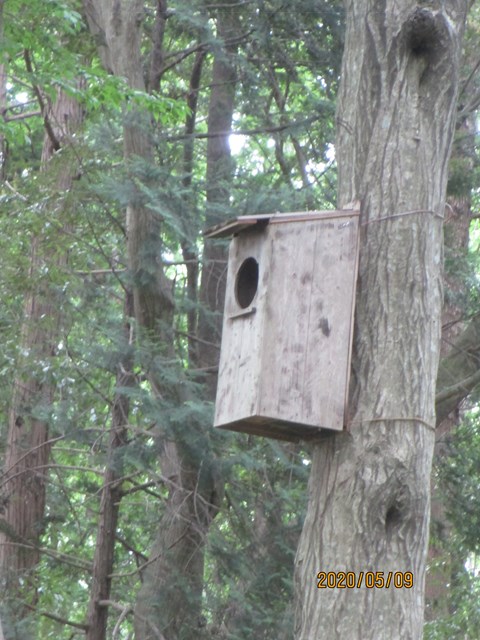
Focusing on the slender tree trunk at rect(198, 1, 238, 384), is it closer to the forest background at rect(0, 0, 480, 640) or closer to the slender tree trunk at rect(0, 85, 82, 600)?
the forest background at rect(0, 0, 480, 640)

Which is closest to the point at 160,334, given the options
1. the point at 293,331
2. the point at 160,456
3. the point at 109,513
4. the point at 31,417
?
the point at 160,456

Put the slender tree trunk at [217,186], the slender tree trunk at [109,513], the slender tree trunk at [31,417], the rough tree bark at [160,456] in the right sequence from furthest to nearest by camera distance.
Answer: the slender tree trunk at [31,417]
the slender tree trunk at [217,186]
the slender tree trunk at [109,513]
the rough tree bark at [160,456]

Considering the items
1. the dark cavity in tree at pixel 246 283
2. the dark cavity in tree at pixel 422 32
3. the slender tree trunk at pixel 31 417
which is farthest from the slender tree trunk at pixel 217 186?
the dark cavity in tree at pixel 422 32

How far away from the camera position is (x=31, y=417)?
369 inches

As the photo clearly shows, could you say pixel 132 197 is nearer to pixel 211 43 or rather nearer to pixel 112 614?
pixel 211 43

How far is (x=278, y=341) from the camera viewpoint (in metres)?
4.67

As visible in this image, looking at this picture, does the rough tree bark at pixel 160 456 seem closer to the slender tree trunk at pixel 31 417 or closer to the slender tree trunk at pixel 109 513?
the slender tree trunk at pixel 109 513

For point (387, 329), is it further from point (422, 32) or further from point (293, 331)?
point (422, 32)

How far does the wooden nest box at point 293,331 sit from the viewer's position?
4.55 meters

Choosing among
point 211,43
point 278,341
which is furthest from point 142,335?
point 278,341

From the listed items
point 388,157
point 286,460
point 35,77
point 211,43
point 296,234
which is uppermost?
point 211,43

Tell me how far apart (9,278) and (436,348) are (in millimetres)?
4529

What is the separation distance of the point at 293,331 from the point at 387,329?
1.34 ft

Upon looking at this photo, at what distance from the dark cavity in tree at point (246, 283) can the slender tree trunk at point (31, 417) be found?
359cm
